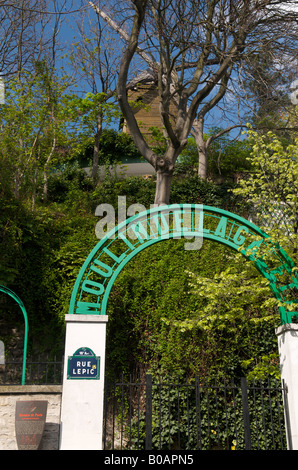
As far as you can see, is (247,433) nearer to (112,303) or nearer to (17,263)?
(112,303)

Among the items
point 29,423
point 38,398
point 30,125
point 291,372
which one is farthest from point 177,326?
point 30,125

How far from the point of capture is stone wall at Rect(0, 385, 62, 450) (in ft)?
22.0

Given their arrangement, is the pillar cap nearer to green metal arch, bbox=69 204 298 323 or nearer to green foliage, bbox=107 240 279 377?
green metal arch, bbox=69 204 298 323

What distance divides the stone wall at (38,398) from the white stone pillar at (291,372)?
338 centimetres

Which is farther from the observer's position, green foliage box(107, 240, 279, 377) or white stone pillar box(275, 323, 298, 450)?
green foliage box(107, 240, 279, 377)

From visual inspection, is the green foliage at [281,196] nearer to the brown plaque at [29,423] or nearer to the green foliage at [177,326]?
the green foliage at [177,326]

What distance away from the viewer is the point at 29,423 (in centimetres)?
639

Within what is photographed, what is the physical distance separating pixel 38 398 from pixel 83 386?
76 cm

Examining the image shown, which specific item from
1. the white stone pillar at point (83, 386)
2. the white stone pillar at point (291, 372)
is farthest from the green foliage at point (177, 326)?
the white stone pillar at point (83, 386)

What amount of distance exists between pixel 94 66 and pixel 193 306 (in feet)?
41.1

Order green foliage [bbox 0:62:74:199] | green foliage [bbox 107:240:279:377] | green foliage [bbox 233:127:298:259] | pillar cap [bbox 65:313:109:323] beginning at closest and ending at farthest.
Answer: pillar cap [bbox 65:313:109:323], green foliage [bbox 233:127:298:259], green foliage [bbox 107:240:279:377], green foliage [bbox 0:62:74:199]

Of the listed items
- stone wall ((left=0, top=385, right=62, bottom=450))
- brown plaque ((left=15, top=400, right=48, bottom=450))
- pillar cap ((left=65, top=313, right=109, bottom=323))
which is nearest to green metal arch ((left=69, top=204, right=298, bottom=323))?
pillar cap ((left=65, top=313, right=109, bottom=323))

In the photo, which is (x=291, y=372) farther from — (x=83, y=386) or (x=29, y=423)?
(x=29, y=423)

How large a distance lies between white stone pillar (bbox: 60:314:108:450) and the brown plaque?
1.07 ft
